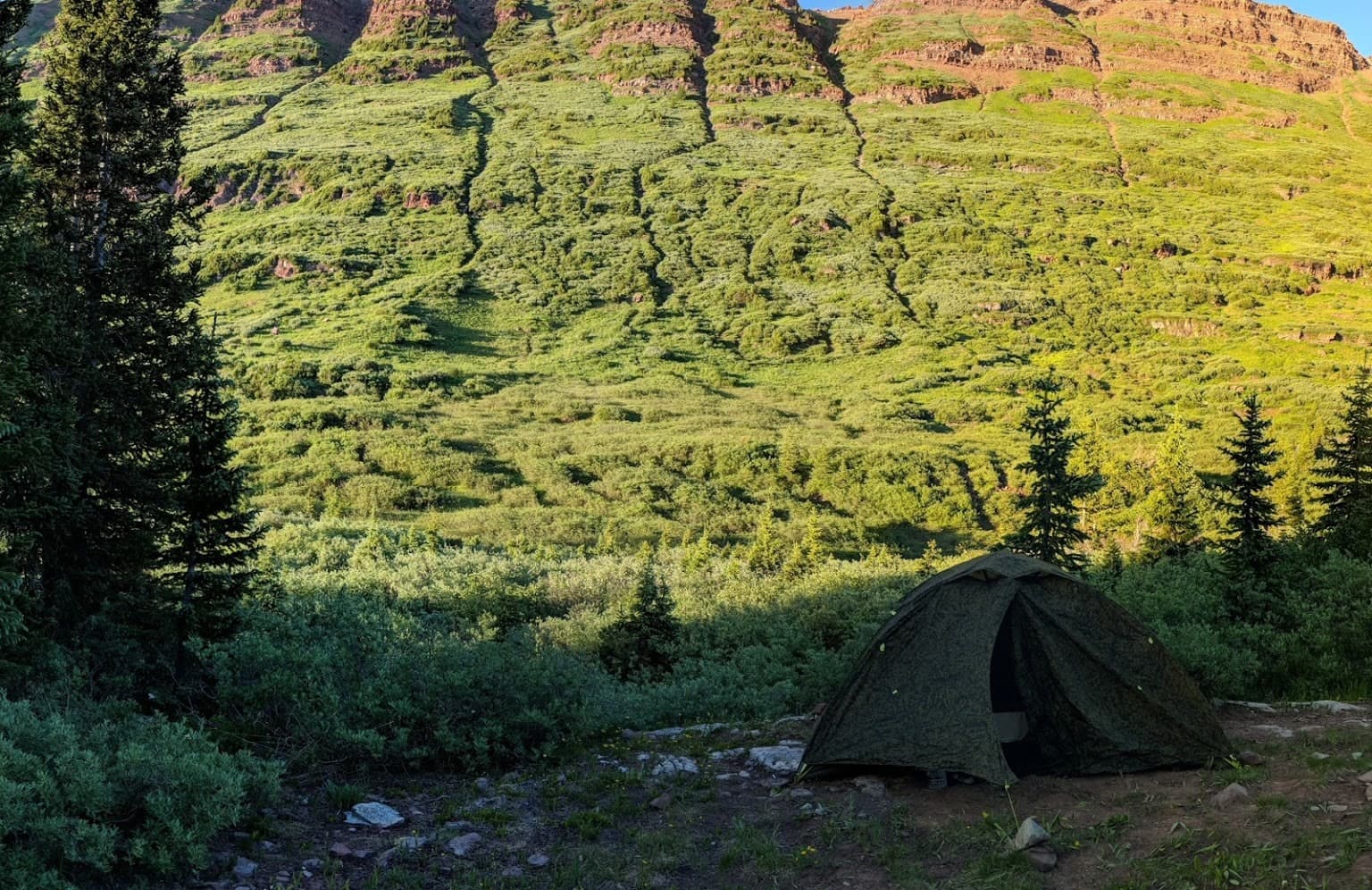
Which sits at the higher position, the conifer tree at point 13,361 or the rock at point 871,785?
the conifer tree at point 13,361

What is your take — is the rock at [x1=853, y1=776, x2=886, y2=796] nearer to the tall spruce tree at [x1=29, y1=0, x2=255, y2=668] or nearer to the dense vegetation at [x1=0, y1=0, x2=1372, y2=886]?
the dense vegetation at [x1=0, y1=0, x2=1372, y2=886]

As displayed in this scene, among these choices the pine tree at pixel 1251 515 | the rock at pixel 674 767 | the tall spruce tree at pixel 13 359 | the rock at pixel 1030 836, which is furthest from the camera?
the pine tree at pixel 1251 515

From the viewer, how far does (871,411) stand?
153 feet

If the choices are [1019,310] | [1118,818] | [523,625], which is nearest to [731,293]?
[1019,310]

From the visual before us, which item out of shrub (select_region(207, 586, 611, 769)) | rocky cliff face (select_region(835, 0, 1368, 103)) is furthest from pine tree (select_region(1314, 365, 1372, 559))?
rocky cliff face (select_region(835, 0, 1368, 103))

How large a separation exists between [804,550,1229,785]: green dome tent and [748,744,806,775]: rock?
424 mm

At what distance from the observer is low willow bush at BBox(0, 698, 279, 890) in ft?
19.0

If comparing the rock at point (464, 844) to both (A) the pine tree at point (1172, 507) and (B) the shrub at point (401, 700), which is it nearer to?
(B) the shrub at point (401, 700)

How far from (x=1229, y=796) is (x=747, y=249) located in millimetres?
67208

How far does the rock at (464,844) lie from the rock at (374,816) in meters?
0.71

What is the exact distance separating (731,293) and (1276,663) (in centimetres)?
5523

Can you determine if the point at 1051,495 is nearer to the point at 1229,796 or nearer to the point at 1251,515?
the point at 1251,515

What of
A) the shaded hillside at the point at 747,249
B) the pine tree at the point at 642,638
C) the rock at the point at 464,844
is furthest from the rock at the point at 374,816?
the shaded hillside at the point at 747,249

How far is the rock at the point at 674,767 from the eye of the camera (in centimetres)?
942
